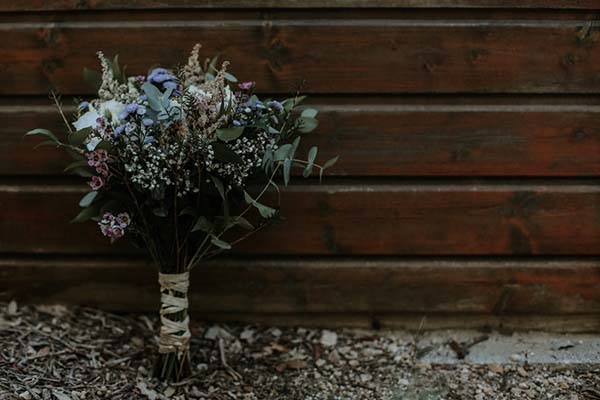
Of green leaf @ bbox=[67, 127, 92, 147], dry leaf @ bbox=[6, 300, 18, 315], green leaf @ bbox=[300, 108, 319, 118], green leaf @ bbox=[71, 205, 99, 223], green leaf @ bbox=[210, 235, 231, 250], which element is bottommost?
dry leaf @ bbox=[6, 300, 18, 315]

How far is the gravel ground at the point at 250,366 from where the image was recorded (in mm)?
2260

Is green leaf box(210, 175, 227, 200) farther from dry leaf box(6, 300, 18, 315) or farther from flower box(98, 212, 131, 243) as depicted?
dry leaf box(6, 300, 18, 315)

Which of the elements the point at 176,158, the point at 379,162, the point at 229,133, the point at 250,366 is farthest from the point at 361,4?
the point at 250,366

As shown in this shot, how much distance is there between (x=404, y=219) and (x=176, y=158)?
30.9 inches

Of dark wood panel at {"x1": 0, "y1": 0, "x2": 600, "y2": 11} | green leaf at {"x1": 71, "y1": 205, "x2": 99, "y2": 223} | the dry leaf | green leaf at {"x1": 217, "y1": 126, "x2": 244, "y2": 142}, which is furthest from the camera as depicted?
the dry leaf

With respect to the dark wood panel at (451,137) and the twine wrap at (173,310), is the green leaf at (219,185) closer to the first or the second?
the twine wrap at (173,310)

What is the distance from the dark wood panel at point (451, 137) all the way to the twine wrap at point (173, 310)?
1.78ft

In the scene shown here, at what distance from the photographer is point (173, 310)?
221 centimetres

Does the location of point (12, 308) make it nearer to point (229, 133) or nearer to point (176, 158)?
point (176, 158)

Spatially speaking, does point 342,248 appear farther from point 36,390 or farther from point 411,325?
point 36,390

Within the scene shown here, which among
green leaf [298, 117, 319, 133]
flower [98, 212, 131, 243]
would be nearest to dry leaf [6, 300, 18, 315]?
flower [98, 212, 131, 243]

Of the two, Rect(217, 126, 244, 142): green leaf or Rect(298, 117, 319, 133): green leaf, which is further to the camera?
Rect(298, 117, 319, 133): green leaf

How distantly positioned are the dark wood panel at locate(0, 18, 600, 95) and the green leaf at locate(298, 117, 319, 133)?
17cm

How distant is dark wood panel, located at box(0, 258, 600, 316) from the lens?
8.13ft
